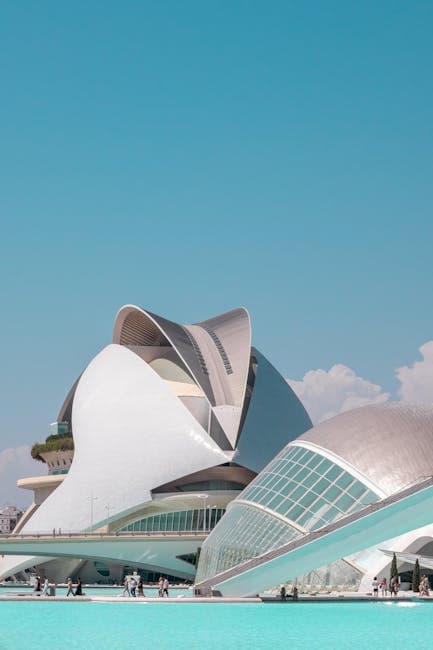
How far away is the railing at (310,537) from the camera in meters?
30.8

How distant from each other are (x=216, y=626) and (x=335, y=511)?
10.7 metres

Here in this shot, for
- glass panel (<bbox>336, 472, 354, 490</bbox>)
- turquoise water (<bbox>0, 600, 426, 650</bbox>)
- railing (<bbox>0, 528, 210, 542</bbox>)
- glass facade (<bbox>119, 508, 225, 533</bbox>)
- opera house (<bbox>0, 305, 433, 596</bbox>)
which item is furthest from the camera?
glass facade (<bbox>119, 508, 225, 533</bbox>)

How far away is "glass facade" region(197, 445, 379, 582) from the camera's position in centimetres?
3547

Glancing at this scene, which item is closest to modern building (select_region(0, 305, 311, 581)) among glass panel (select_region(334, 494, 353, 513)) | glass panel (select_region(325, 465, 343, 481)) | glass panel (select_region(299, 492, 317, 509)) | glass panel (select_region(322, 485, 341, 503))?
glass panel (select_region(325, 465, 343, 481))

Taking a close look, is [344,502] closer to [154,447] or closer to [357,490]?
[357,490]

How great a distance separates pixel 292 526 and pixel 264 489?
3.73 meters

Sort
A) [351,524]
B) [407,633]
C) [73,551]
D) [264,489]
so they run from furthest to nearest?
[73,551], [264,489], [351,524], [407,633]

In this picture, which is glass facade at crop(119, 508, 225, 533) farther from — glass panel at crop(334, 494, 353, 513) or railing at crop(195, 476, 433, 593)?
glass panel at crop(334, 494, 353, 513)

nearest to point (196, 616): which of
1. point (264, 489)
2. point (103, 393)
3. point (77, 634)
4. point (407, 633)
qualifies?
point (77, 634)

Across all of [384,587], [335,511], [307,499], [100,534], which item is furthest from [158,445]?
[384,587]

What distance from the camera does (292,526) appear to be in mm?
35625

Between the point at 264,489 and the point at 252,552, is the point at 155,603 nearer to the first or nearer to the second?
the point at 252,552

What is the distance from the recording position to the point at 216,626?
25141 mm

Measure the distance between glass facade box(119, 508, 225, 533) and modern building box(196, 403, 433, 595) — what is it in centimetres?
2483
